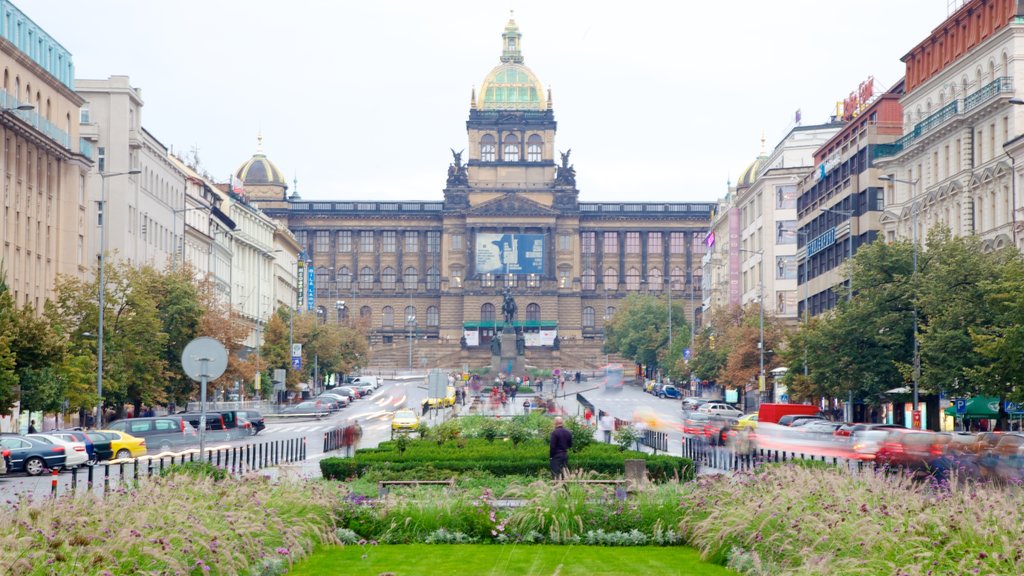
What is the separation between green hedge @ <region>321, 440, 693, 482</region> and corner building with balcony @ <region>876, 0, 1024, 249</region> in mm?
33079

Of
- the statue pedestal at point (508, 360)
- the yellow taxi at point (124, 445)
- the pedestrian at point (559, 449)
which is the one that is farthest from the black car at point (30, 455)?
the statue pedestal at point (508, 360)

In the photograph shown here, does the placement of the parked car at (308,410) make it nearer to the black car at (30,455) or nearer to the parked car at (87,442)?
the parked car at (87,442)

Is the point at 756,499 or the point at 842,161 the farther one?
the point at 842,161

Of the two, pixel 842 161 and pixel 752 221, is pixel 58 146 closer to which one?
pixel 842 161

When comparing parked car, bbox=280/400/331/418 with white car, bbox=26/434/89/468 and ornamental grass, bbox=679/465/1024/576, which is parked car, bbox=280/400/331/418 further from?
ornamental grass, bbox=679/465/1024/576

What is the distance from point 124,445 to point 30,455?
802cm

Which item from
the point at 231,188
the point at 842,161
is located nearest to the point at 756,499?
the point at 842,161

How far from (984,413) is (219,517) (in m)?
54.1

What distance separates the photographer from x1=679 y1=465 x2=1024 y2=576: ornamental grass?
15352 mm

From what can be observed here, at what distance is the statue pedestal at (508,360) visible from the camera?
513ft

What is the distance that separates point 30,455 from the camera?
4619cm

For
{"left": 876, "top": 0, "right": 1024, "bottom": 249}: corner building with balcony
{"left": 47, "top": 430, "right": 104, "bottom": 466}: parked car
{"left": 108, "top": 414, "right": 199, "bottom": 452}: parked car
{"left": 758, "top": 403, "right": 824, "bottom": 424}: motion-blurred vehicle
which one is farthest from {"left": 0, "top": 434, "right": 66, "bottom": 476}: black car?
{"left": 876, "top": 0, "right": 1024, "bottom": 249}: corner building with balcony

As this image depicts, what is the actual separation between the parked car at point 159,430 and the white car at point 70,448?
10137 mm

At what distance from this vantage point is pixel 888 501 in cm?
1858
